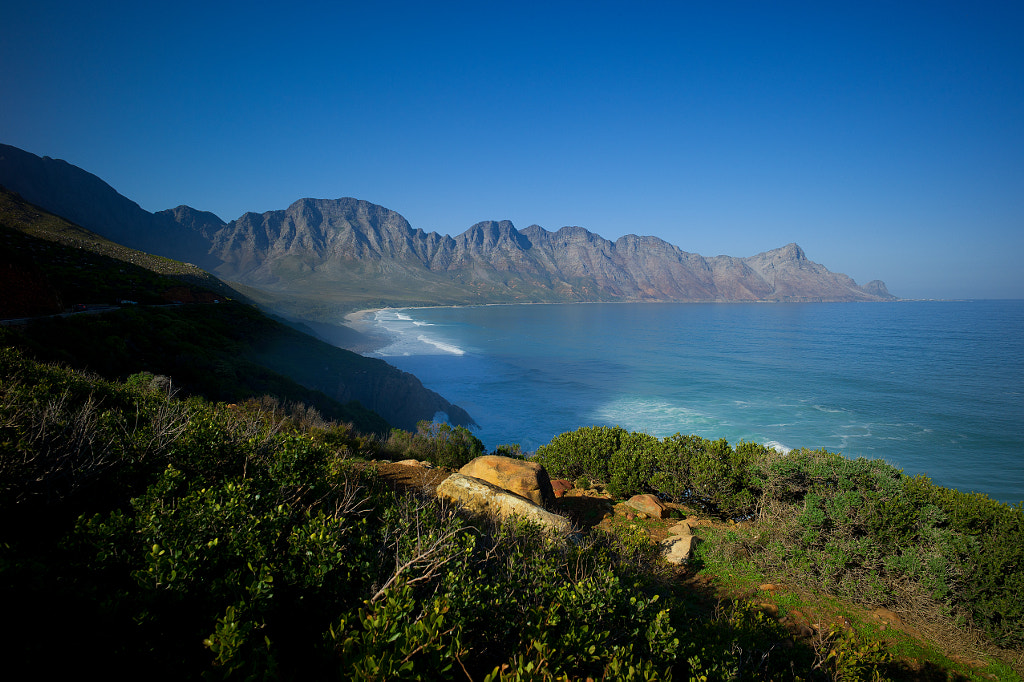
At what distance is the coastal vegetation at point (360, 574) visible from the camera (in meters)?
2.67

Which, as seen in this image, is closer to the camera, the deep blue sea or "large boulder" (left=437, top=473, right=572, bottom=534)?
"large boulder" (left=437, top=473, right=572, bottom=534)

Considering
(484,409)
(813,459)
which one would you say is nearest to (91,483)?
(813,459)

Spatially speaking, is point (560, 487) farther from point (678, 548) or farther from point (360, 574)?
point (360, 574)

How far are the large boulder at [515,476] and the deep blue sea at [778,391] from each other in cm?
2032

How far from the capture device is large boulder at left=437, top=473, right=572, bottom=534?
23.1 ft

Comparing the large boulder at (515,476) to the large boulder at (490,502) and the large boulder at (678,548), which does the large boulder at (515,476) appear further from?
the large boulder at (678,548)

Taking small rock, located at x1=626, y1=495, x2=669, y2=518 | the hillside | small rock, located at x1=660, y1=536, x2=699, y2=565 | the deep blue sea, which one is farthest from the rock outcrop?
the deep blue sea

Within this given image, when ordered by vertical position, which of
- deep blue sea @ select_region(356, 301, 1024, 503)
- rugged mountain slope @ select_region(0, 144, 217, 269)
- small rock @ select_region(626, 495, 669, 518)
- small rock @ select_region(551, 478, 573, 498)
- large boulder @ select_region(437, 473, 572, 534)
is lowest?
deep blue sea @ select_region(356, 301, 1024, 503)

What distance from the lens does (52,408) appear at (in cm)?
503

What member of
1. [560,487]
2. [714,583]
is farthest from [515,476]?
[714,583]

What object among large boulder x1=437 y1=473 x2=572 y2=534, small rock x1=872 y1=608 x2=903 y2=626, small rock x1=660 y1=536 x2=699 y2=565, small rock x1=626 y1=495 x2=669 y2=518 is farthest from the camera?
small rock x1=626 y1=495 x2=669 y2=518

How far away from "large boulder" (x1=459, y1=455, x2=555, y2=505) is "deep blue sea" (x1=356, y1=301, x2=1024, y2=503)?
2032 centimetres

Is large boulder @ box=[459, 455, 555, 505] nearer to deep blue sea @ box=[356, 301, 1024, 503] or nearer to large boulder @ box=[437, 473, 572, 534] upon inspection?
large boulder @ box=[437, 473, 572, 534]

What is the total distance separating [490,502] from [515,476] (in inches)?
89.4
